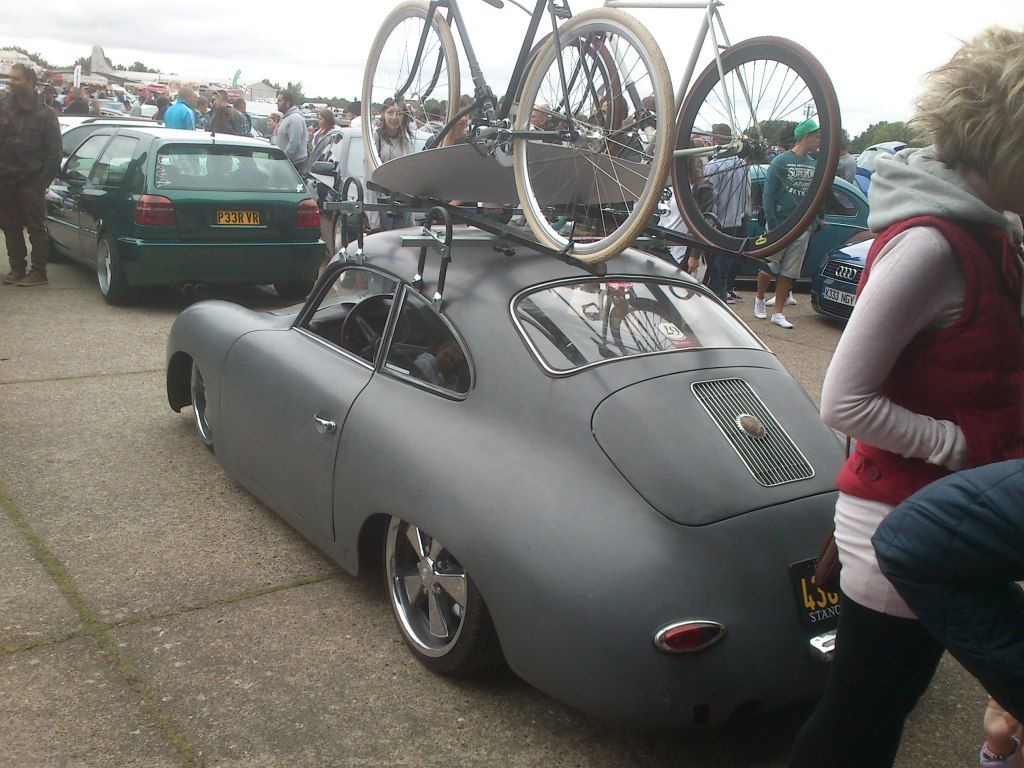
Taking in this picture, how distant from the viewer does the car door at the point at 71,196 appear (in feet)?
31.5

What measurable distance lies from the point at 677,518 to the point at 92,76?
189 feet

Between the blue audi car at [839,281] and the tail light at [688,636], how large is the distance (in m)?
7.84

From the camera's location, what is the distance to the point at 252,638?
136 inches

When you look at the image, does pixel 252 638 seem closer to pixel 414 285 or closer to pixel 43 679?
pixel 43 679

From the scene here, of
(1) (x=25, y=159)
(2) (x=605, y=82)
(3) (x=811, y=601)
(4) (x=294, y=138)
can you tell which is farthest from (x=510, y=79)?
(4) (x=294, y=138)

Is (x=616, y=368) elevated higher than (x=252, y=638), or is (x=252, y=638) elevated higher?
(x=616, y=368)

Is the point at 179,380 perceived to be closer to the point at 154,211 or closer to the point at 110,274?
the point at 154,211

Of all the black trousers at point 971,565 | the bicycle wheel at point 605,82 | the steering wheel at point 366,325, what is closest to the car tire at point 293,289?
the steering wheel at point 366,325

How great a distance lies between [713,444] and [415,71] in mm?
2967

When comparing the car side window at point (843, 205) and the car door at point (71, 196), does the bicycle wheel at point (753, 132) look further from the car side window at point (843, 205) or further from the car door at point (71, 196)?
the car side window at point (843, 205)

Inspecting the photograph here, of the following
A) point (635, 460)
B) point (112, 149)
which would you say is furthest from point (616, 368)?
point (112, 149)

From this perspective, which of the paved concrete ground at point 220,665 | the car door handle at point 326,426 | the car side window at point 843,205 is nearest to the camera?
the paved concrete ground at point 220,665

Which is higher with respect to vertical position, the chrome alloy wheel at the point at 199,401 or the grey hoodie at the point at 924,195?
the grey hoodie at the point at 924,195

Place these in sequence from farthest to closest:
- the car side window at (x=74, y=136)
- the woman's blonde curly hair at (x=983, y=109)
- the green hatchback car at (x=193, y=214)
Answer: the car side window at (x=74, y=136)
the green hatchback car at (x=193, y=214)
the woman's blonde curly hair at (x=983, y=109)
